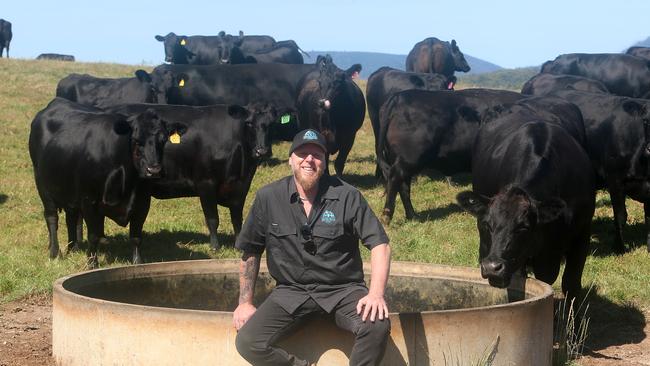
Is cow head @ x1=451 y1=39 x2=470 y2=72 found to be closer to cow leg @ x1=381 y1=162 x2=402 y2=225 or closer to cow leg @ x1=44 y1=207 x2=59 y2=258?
cow leg @ x1=381 y1=162 x2=402 y2=225

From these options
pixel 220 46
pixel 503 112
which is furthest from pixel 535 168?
pixel 220 46

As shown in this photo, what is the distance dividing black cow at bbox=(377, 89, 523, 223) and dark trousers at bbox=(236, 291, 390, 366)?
8152 mm

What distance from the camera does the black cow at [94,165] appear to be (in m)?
11.1

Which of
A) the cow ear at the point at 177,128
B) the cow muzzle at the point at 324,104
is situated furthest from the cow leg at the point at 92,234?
the cow muzzle at the point at 324,104

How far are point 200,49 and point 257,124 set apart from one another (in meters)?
18.8

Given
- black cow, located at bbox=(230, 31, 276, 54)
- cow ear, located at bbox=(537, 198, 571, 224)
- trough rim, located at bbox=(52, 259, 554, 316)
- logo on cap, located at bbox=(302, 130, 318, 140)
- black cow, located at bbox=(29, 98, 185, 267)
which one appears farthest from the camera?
black cow, located at bbox=(230, 31, 276, 54)

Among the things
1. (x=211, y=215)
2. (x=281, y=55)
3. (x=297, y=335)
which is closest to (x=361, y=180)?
(x=211, y=215)

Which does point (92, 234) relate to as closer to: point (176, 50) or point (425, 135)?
point (425, 135)

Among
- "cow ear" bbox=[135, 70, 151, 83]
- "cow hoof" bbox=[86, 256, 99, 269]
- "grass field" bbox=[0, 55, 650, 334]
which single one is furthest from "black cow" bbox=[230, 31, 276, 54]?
"cow hoof" bbox=[86, 256, 99, 269]

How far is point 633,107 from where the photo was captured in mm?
12812

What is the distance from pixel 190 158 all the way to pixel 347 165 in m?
6.46

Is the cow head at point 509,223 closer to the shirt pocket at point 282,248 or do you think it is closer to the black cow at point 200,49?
the shirt pocket at point 282,248

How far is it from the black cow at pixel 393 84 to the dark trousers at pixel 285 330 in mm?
13864

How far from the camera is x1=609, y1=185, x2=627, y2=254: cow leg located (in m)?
11.9
